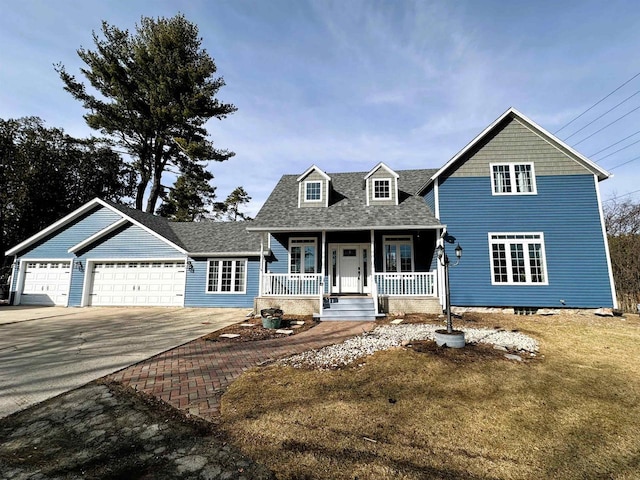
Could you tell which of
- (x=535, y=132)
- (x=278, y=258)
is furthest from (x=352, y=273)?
(x=535, y=132)

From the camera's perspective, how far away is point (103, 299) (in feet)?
53.3

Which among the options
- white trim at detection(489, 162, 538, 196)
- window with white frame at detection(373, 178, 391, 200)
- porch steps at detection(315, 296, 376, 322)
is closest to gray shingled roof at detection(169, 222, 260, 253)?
porch steps at detection(315, 296, 376, 322)

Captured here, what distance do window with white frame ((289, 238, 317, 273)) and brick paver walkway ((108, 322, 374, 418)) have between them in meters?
5.54

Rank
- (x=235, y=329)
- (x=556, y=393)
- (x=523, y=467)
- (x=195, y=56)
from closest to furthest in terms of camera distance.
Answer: (x=523, y=467), (x=556, y=393), (x=235, y=329), (x=195, y=56)

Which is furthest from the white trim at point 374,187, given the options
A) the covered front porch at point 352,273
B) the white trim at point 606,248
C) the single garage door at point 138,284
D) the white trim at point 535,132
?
the single garage door at point 138,284

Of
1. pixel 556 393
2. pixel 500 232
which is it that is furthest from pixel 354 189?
pixel 556 393

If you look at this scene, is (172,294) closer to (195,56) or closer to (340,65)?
(340,65)

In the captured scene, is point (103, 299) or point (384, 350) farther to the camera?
point (103, 299)

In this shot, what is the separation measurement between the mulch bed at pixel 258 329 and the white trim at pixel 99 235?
1036cm

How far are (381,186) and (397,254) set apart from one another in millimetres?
3483

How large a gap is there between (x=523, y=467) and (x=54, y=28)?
58.3 ft

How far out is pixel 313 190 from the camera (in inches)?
586

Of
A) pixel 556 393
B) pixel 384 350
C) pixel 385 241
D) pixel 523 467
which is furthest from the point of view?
pixel 385 241

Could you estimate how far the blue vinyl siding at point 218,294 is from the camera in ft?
51.0
